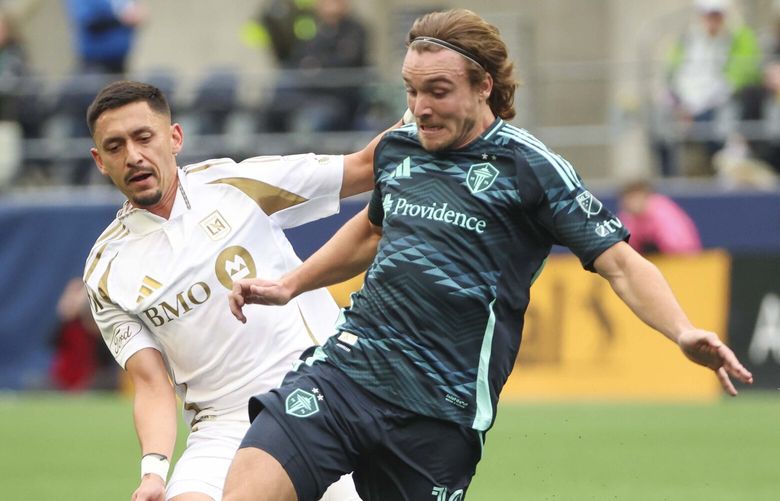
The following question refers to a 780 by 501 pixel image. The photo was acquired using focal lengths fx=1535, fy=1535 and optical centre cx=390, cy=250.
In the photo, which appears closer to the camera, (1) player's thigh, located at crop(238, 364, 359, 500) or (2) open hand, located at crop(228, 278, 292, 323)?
(1) player's thigh, located at crop(238, 364, 359, 500)

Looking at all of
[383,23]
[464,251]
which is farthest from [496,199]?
[383,23]

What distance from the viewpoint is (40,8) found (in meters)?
21.9

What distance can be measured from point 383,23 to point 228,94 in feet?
15.1

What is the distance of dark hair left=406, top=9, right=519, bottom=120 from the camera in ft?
16.9

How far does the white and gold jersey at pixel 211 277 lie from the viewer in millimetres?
5871

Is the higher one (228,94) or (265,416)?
(265,416)

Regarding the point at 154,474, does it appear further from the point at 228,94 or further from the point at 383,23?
the point at 383,23

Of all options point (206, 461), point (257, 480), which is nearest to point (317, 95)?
point (206, 461)

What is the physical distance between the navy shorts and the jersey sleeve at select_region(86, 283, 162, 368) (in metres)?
0.88

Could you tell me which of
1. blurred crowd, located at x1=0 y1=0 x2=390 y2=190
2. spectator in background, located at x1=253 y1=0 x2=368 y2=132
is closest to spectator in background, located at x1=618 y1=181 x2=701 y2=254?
blurred crowd, located at x1=0 y1=0 x2=390 y2=190

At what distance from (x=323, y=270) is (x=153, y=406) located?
34.2 inches

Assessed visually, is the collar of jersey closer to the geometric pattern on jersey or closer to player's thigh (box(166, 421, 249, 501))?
player's thigh (box(166, 421, 249, 501))

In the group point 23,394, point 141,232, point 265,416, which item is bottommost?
point 23,394

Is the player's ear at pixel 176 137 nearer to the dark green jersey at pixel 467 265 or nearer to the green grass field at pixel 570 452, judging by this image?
the dark green jersey at pixel 467 265
